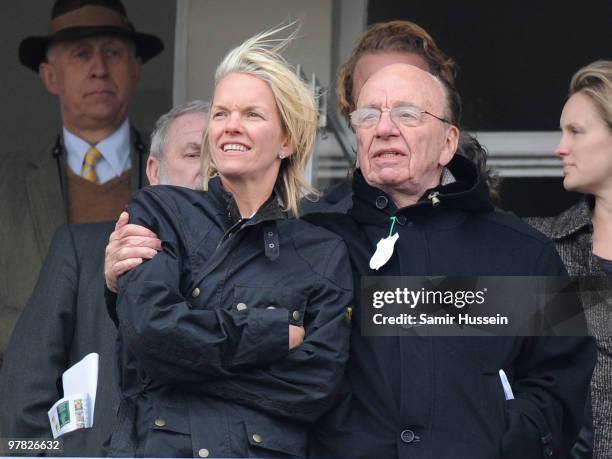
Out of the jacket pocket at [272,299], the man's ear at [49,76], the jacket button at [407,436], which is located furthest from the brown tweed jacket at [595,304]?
the man's ear at [49,76]

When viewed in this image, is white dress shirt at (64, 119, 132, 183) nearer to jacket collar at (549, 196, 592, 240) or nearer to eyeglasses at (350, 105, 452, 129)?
jacket collar at (549, 196, 592, 240)

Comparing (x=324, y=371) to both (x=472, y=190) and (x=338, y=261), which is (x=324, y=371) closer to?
(x=338, y=261)

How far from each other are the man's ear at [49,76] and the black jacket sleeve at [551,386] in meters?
2.37

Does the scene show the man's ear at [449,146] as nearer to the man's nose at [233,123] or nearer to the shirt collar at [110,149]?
the man's nose at [233,123]

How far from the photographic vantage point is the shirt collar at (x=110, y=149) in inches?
208

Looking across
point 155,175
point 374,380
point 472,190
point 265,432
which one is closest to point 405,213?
point 472,190

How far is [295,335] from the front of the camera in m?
3.16

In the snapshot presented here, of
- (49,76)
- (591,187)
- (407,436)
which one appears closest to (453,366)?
(407,436)

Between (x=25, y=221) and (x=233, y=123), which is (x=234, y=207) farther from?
(x=25, y=221)

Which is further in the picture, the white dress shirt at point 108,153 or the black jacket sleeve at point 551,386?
the white dress shirt at point 108,153

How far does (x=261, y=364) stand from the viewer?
3.13m

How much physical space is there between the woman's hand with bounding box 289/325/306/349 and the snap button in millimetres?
466

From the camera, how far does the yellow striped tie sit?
526cm

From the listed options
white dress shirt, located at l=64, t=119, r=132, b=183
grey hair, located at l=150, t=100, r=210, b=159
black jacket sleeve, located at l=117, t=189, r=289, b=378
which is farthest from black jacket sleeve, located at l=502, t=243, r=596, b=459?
white dress shirt, located at l=64, t=119, r=132, b=183
